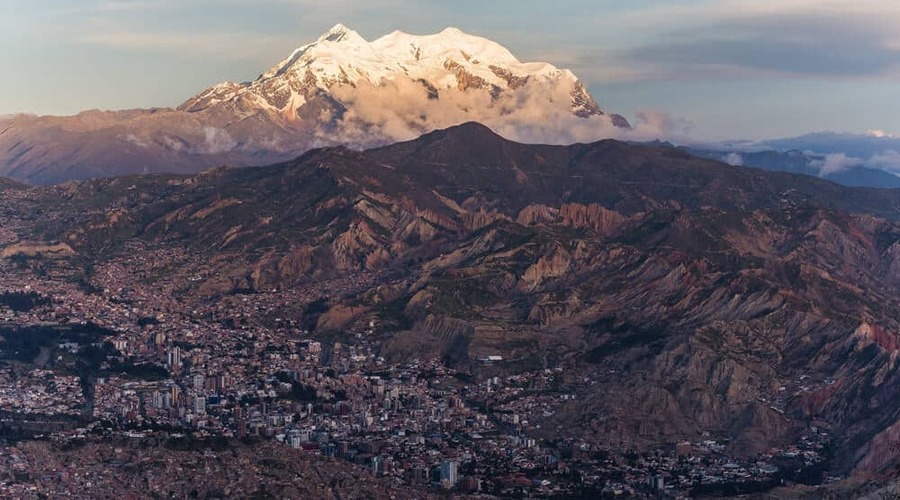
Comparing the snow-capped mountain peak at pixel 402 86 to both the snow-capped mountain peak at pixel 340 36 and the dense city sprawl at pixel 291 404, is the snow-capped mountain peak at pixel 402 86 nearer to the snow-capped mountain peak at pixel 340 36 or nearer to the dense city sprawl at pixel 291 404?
the snow-capped mountain peak at pixel 340 36

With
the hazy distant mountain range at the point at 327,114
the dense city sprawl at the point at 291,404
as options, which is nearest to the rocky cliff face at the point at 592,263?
the dense city sprawl at the point at 291,404

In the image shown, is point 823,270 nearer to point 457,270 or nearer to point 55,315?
point 457,270

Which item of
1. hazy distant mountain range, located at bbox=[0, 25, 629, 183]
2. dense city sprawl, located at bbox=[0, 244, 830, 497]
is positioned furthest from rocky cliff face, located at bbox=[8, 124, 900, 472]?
hazy distant mountain range, located at bbox=[0, 25, 629, 183]

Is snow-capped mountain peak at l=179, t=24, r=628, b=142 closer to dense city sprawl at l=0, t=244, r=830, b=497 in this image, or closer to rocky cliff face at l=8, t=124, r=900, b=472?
rocky cliff face at l=8, t=124, r=900, b=472

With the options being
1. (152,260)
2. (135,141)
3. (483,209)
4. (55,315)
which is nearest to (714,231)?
(483,209)

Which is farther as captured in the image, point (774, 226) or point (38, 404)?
point (774, 226)

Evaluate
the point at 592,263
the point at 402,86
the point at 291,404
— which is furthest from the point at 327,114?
the point at 291,404
